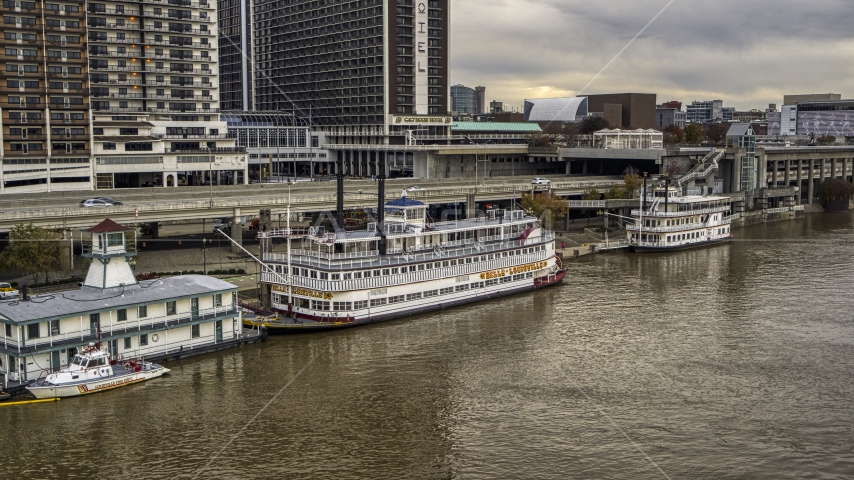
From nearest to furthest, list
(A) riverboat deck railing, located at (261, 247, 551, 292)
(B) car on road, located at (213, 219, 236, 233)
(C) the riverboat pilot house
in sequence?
(C) the riverboat pilot house < (A) riverboat deck railing, located at (261, 247, 551, 292) < (B) car on road, located at (213, 219, 236, 233)

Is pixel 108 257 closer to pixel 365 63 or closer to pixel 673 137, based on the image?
pixel 365 63

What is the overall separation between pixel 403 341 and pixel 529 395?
32.1 ft

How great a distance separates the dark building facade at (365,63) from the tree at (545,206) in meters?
51.4

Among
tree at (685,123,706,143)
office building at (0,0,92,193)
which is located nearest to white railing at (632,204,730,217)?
office building at (0,0,92,193)

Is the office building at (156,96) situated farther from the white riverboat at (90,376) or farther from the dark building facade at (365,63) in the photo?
the white riverboat at (90,376)

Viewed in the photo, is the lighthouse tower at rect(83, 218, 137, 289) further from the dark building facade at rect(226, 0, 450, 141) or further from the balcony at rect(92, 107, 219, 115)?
the dark building facade at rect(226, 0, 450, 141)

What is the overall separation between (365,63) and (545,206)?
62042 millimetres

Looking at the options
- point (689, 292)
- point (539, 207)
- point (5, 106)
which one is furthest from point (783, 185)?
point (5, 106)

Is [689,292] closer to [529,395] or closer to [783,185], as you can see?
[529,395]

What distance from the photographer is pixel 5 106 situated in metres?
78.2

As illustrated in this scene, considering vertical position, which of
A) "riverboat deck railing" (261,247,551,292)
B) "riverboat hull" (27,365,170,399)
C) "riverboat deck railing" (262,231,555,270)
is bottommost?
"riverboat hull" (27,365,170,399)

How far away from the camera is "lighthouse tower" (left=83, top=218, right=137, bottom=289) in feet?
129

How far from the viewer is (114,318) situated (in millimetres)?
37312

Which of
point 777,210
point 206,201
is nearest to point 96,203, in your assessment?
point 206,201
